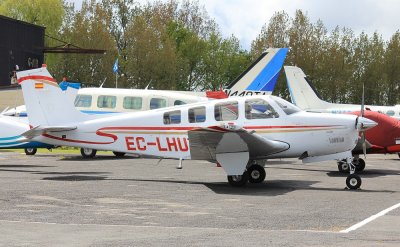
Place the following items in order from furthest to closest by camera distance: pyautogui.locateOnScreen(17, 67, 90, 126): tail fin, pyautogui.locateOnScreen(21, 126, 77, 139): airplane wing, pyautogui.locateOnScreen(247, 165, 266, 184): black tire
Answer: pyautogui.locateOnScreen(17, 67, 90, 126): tail fin, pyautogui.locateOnScreen(21, 126, 77, 139): airplane wing, pyautogui.locateOnScreen(247, 165, 266, 184): black tire

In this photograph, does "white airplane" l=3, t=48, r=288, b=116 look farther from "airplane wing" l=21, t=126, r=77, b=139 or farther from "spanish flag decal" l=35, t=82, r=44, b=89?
"airplane wing" l=21, t=126, r=77, b=139

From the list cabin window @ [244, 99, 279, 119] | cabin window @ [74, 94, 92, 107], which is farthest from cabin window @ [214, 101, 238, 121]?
cabin window @ [74, 94, 92, 107]

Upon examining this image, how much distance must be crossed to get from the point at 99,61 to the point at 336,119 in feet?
157

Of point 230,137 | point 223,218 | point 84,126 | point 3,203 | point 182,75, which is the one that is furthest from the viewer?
point 182,75

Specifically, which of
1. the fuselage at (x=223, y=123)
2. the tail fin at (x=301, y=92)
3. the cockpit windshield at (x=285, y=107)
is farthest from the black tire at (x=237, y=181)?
the tail fin at (x=301, y=92)

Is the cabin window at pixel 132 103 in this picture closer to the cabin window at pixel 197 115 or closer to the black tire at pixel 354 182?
the cabin window at pixel 197 115

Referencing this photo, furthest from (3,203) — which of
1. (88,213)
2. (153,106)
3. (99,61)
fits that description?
(99,61)

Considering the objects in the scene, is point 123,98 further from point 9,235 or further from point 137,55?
point 137,55

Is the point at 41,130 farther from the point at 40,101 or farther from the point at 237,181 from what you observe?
the point at 237,181

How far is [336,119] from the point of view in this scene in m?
17.5

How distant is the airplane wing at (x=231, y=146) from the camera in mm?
16391

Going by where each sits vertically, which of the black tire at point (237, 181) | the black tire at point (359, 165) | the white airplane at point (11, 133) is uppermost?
the white airplane at point (11, 133)

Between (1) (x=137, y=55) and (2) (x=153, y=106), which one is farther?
(1) (x=137, y=55)

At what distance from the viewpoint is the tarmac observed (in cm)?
998
